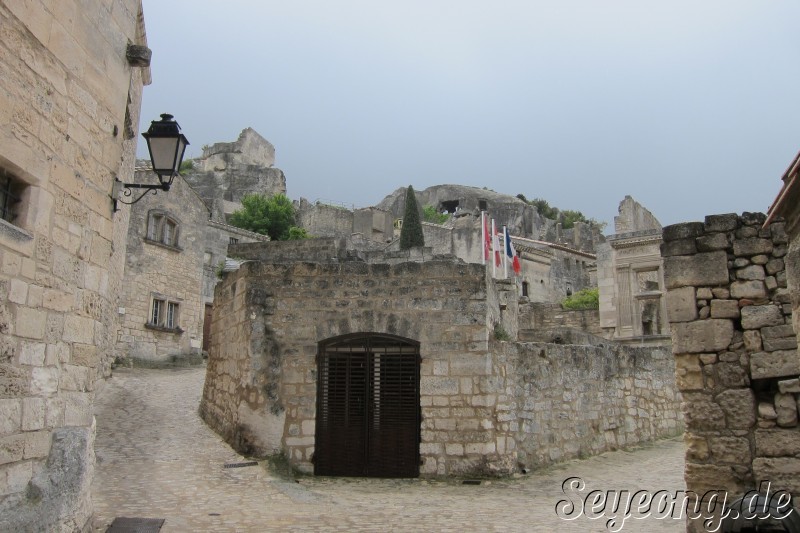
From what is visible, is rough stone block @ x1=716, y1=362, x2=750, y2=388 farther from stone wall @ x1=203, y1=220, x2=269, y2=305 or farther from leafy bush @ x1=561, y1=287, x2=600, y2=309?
leafy bush @ x1=561, y1=287, x2=600, y2=309

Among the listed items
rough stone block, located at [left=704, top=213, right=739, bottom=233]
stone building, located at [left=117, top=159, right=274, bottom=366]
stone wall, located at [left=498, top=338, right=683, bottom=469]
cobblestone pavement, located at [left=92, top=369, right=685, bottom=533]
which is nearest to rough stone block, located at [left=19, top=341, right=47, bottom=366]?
cobblestone pavement, located at [left=92, top=369, right=685, bottom=533]

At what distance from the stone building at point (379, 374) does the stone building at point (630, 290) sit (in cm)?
1801

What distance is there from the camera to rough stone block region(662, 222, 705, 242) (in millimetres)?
6332

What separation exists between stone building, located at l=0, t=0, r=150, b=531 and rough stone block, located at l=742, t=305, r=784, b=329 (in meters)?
5.84

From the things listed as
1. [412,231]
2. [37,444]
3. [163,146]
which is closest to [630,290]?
[412,231]

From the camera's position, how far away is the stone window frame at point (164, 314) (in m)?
21.2

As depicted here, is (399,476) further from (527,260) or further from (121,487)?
(527,260)

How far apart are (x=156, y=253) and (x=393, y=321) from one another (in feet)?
46.7

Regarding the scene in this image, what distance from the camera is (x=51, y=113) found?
5.17 metres

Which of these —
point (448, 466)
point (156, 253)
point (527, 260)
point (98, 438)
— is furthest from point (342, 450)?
point (527, 260)

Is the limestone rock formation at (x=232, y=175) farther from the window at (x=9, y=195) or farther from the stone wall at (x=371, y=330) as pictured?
the window at (x=9, y=195)

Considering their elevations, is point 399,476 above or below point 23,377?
below

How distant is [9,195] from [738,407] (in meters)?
6.27

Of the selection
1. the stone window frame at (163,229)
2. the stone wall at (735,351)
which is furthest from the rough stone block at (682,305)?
the stone window frame at (163,229)
